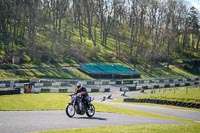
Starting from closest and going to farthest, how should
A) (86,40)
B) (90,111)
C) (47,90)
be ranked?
(90,111) → (47,90) → (86,40)

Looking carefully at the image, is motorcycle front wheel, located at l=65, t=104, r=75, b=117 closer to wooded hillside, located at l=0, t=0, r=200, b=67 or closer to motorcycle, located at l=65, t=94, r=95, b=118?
motorcycle, located at l=65, t=94, r=95, b=118

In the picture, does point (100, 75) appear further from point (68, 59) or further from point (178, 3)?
point (178, 3)

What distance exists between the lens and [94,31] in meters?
92.9

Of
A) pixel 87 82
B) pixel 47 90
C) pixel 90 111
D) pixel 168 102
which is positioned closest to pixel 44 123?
pixel 90 111

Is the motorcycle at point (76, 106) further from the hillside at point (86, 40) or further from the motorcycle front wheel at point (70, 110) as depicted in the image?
the hillside at point (86, 40)

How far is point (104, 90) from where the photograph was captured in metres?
52.0

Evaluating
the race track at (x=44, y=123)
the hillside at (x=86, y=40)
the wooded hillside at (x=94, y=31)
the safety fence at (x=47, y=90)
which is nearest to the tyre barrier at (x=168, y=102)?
the safety fence at (x=47, y=90)

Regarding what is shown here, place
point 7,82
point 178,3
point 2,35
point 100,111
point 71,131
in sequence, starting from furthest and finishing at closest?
point 178,3 < point 2,35 < point 7,82 < point 100,111 < point 71,131

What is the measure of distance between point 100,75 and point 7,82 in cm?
2377

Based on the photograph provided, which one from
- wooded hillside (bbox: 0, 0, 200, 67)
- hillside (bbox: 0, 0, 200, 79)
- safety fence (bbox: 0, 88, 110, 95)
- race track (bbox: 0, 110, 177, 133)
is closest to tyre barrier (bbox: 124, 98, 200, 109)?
safety fence (bbox: 0, 88, 110, 95)

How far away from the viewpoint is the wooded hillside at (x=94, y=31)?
6812cm

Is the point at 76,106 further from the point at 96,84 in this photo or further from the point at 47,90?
the point at 96,84

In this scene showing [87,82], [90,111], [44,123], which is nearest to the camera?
[44,123]

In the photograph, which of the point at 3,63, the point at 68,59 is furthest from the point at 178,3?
the point at 3,63
